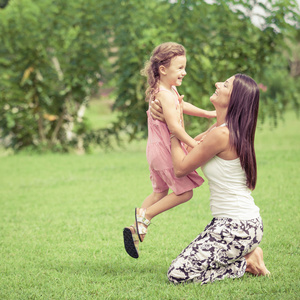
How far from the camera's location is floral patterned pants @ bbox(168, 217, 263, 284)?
10.6ft

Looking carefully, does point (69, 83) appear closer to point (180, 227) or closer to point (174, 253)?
point (180, 227)

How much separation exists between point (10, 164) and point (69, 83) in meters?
2.08

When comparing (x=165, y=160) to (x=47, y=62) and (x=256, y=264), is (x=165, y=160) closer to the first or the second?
(x=256, y=264)

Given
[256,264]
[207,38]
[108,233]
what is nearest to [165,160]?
[256,264]

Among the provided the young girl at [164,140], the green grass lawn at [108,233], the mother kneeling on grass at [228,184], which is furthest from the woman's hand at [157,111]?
the green grass lawn at [108,233]

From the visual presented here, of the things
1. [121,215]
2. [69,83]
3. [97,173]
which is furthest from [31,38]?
[121,215]

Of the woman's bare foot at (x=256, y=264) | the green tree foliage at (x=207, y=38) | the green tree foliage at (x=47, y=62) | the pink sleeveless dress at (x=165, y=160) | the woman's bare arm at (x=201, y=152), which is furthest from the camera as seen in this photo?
the green tree foliage at (x=47, y=62)

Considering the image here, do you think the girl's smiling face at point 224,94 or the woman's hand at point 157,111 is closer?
the girl's smiling face at point 224,94

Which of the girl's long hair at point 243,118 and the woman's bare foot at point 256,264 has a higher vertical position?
the girl's long hair at point 243,118

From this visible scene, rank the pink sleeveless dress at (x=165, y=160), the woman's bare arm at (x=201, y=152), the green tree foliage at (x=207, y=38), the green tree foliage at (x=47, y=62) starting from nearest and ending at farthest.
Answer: the woman's bare arm at (x=201, y=152)
the pink sleeveless dress at (x=165, y=160)
the green tree foliage at (x=207, y=38)
the green tree foliage at (x=47, y=62)

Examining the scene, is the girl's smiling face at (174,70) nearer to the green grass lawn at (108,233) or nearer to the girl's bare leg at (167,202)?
the girl's bare leg at (167,202)

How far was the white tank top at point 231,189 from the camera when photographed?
329 centimetres

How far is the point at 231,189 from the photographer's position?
10.8 feet

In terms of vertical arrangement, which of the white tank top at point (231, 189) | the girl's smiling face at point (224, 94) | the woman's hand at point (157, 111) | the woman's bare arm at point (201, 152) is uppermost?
the girl's smiling face at point (224, 94)
